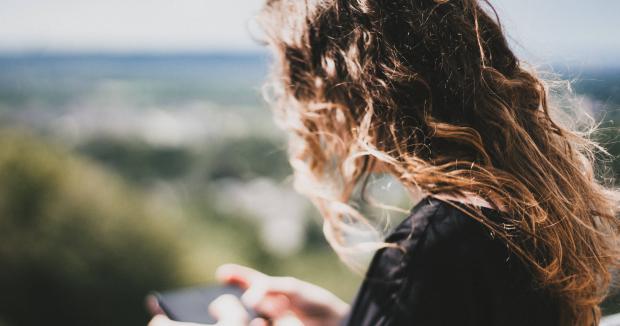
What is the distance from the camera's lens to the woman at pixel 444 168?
0.88 meters

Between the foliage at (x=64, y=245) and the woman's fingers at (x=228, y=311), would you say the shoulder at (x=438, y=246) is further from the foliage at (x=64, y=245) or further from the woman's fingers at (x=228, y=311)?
the foliage at (x=64, y=245)

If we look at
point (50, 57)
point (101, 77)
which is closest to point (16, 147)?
point (50, 57)

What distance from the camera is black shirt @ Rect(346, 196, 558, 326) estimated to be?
86 centimetres

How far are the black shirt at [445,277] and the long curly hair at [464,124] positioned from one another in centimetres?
3

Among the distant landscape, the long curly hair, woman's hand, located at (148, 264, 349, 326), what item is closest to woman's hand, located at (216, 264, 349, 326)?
woman's hand, located at (148, 264, 349, 326)

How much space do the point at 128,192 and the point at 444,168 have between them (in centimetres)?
450

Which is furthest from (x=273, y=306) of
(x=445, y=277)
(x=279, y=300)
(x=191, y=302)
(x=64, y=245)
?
(x=64, y=245)

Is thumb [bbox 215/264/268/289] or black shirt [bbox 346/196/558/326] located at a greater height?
black shirt [bbox 346/196/558/326]

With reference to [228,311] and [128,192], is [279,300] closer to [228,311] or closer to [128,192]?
[228,311]

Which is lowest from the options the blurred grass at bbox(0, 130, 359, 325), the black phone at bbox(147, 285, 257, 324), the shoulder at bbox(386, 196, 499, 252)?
the blurred grass at bbox(0, 130, 359, 325)

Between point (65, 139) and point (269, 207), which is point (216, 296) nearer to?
point (65, 139)

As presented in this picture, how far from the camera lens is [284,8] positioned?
1351mm

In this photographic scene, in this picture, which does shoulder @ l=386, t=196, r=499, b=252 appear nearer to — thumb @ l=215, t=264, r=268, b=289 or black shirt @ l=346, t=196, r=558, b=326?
black shirt @ l=346, t=196, r=558, b=326

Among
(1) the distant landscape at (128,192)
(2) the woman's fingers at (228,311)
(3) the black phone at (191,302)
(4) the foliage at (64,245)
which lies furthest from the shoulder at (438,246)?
(4) the foliage at (64,245)
